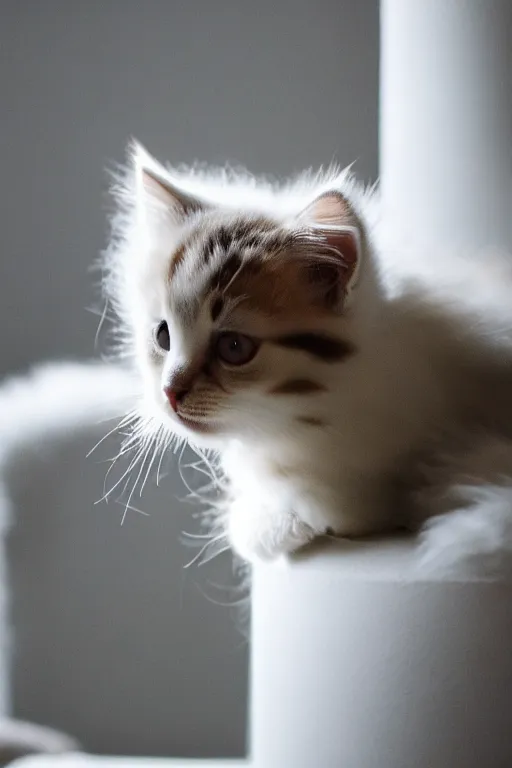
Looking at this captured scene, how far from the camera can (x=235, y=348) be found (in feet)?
2.13

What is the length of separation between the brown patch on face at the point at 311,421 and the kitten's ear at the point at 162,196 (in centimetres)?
22

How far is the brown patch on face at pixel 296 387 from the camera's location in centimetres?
65

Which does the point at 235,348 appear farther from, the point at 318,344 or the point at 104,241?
the point at 104,241

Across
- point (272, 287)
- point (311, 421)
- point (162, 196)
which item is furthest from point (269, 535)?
point (162, 196)

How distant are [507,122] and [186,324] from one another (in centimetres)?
46

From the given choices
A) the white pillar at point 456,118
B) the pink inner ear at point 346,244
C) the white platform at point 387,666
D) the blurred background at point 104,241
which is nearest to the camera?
the white platform at point 387,666

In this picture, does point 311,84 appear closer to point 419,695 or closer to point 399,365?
point 399,365

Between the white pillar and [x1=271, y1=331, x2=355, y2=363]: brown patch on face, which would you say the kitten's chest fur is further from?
the white pillar

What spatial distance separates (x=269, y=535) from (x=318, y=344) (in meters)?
0.16

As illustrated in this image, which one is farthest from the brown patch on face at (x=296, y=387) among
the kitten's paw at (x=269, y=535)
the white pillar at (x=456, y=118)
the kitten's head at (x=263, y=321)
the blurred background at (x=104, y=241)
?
the blurred background at (x=104, y=241)

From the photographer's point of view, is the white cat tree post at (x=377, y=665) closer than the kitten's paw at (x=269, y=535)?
Yes

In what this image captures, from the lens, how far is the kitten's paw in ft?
2.20

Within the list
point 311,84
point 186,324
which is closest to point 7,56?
point 311,84

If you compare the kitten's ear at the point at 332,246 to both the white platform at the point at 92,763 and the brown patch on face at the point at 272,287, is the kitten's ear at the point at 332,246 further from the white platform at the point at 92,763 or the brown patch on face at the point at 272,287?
the white platform at the point at 92,763
